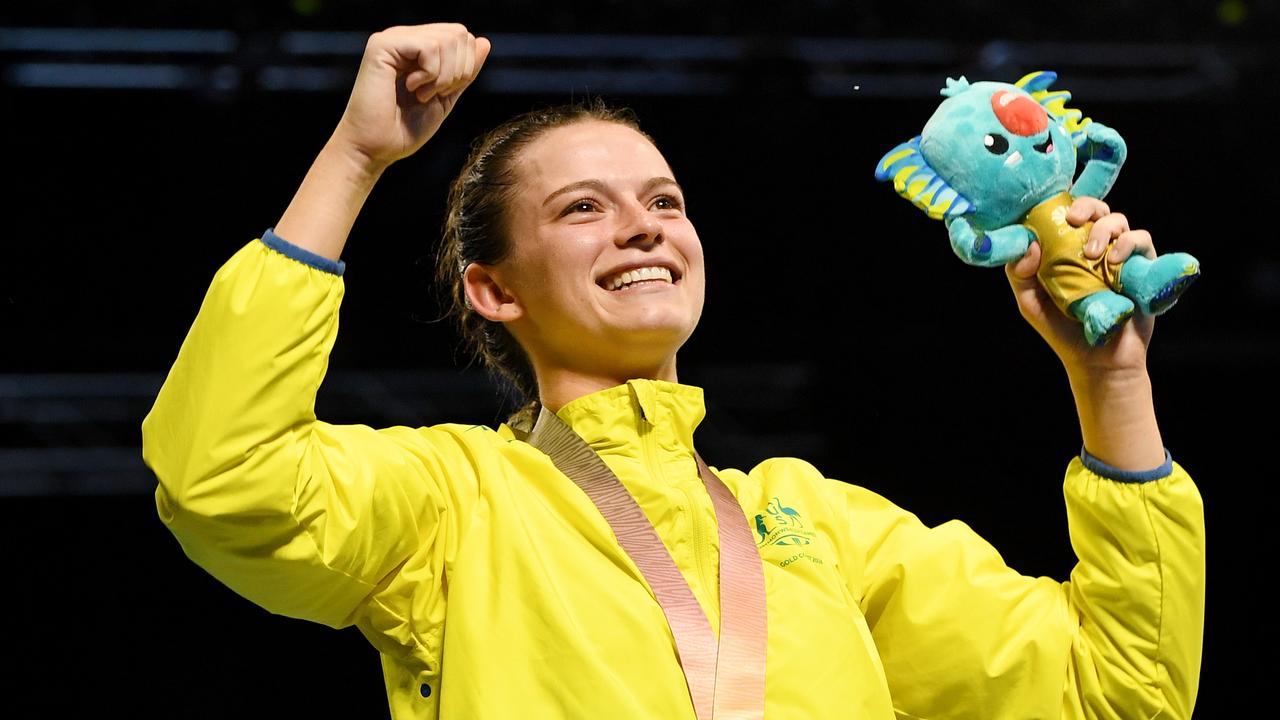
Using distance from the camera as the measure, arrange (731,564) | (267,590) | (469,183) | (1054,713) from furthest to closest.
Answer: (469,183) → (1054,713) → (731,564) → (267,590)

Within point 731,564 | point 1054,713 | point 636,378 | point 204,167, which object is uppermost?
point 204,167

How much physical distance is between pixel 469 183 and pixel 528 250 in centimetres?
25

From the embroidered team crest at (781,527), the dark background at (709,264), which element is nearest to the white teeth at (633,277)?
the embroidered team crest at (781,527)

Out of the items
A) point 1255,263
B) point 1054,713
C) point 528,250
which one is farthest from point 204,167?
point 1255,263

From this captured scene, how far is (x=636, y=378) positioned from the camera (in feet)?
5.97

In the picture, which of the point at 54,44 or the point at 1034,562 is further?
the point at 1034,562

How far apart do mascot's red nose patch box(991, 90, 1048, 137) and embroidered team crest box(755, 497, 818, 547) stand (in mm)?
520

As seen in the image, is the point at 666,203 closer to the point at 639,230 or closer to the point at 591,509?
the point at 639,230

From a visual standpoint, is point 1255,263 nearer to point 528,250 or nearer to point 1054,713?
point 1054,713

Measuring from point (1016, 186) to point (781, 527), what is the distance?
480 mm

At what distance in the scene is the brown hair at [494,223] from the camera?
1.92 m

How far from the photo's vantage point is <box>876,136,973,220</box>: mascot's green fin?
170cm

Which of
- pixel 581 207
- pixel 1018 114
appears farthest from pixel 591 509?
pixel 1018 114

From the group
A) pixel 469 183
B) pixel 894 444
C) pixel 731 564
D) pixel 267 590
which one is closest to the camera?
pixel 267 590
